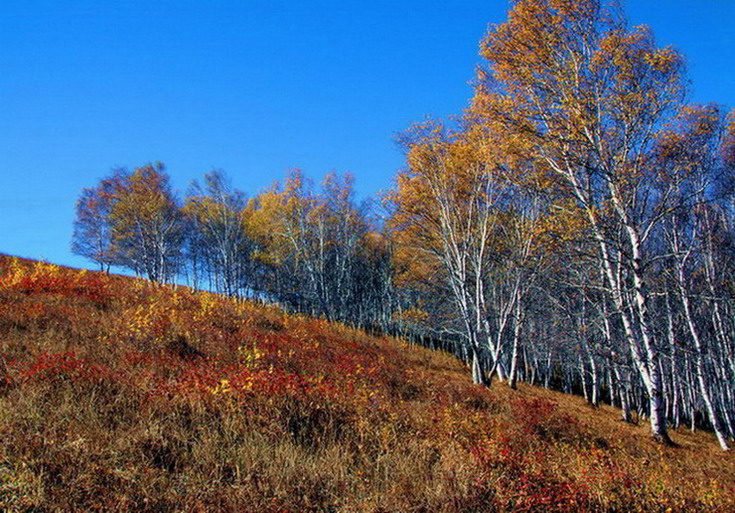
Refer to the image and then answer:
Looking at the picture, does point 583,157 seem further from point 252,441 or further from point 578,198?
point 252,441

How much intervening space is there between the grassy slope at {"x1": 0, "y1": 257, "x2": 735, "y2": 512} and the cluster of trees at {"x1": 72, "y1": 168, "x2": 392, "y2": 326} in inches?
646

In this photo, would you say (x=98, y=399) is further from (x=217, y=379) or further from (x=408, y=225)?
(x=408, y=225)

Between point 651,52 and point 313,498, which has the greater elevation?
point 651,52

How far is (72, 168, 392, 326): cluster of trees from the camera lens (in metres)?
25.6

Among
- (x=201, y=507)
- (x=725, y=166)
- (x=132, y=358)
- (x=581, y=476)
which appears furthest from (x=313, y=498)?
(x=725, y=166)

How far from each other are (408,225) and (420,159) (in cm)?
286

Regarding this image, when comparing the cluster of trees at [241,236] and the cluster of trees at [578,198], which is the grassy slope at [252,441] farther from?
the cluster of trees at [241,236]

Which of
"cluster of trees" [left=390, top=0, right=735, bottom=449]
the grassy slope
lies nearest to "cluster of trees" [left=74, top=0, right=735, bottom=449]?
"cluster of trees" [left=390, top=0, right=735, bottom=449]

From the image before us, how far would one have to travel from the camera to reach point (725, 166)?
14.4 metres

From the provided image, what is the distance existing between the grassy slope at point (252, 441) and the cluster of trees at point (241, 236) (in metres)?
16.4

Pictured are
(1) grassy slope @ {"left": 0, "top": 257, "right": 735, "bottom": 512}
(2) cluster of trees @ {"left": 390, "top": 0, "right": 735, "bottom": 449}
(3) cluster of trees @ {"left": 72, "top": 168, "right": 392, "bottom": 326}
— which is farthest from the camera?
(3) cluster of trees @ {"left": 72, "top": 168, "right": 392, "bottom": 326}

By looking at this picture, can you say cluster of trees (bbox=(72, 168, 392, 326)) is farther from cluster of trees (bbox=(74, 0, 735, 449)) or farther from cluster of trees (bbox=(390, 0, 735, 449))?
cluster of trees (bbox=(390, 0, 735, 449))

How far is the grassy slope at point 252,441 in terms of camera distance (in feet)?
12.0

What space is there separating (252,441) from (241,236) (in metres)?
28.7
